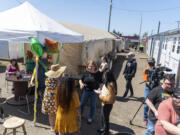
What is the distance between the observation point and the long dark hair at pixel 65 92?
229 cm

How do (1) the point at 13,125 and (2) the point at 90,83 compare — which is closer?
(1) the point at 13,125

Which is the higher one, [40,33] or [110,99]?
[40,33]

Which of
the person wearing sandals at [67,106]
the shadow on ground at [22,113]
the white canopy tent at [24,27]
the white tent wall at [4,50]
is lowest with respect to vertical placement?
the shadow on ground at [22,113]

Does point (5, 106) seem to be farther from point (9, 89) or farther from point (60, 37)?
point (60, 37)

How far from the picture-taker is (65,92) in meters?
2.30

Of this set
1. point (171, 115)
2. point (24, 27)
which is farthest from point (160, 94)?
point (24, 27)

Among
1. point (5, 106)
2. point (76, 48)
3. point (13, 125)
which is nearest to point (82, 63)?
point (76, 48)

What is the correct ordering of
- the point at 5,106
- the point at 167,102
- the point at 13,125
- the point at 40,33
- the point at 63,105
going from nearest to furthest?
the point at 167,102 → the point at 63,105 → the point at 13,125 → the point at 40,33 → the point at 5,106

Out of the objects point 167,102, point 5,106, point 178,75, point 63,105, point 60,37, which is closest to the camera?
point 167,102

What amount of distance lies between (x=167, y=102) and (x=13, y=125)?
101 inches

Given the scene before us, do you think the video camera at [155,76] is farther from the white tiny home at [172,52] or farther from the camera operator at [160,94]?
the white tiny home at [172,52]

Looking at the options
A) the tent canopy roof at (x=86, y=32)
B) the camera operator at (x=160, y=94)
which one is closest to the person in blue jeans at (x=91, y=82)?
the camera operator at (x=160, y=94)

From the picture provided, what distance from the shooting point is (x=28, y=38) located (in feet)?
11.3

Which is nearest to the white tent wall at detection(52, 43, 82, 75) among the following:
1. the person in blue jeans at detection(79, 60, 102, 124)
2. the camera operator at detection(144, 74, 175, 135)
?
the person in blue jeans at detection(79, 60, 102, 124)
